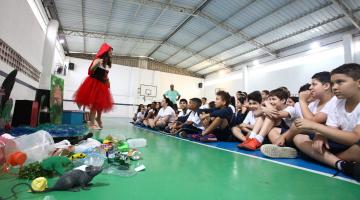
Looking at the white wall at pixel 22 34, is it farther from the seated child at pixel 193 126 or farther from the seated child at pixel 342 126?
the seated child at pixel 342 126

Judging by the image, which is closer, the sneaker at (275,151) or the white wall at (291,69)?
the sneaker at (275,151)

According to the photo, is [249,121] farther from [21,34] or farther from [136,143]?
[21,34]

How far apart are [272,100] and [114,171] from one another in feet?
7.05

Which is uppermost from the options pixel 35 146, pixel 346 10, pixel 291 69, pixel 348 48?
pixel 346 10

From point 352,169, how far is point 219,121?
1.81 metres

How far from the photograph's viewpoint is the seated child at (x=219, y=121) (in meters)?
3.02

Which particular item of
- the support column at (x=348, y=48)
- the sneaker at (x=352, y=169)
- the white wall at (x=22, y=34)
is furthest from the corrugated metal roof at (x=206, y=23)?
the sneaker at (x=352, y=169)

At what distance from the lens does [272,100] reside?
2.69 metres

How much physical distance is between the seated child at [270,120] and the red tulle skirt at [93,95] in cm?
215

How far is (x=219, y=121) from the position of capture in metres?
3.04

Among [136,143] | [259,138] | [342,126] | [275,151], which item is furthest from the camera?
[259,138]

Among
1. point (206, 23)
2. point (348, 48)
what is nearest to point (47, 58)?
point (206, 23)

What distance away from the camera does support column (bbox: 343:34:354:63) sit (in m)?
6.11

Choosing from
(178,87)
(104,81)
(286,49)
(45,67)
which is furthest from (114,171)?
(178,87)
